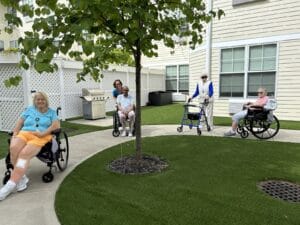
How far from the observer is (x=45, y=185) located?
148 inches

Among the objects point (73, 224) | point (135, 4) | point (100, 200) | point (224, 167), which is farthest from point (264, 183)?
point (135, 4)

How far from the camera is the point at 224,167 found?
14.2ft

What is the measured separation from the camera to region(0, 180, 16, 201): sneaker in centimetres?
328

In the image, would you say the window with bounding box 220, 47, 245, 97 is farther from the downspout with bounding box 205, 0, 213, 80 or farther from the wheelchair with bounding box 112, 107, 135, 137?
the wheelchair with bounding box 112, 107, 135, 137

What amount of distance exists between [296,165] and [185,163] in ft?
6.03

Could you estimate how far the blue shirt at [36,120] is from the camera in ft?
12.9

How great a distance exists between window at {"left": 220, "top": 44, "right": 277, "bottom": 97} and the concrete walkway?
2.58 metres

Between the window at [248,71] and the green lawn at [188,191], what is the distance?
13.9 ft

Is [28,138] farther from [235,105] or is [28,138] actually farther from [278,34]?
[278,34]

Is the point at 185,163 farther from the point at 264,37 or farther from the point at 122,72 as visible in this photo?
the point at 122,72

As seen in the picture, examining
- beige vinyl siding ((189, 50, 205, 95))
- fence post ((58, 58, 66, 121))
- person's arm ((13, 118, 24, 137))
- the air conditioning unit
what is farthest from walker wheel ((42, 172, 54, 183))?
beige vinyl siding ((189, 50, 205, 95))

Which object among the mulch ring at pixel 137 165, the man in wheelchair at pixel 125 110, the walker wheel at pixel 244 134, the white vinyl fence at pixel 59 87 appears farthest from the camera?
the white vinyl fence at pixel 59 87

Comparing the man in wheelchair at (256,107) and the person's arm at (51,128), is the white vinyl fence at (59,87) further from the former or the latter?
the man in wheelchair at (256,107)

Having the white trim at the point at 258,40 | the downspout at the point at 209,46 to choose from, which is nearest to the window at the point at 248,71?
the white trim at the point at 258,40
